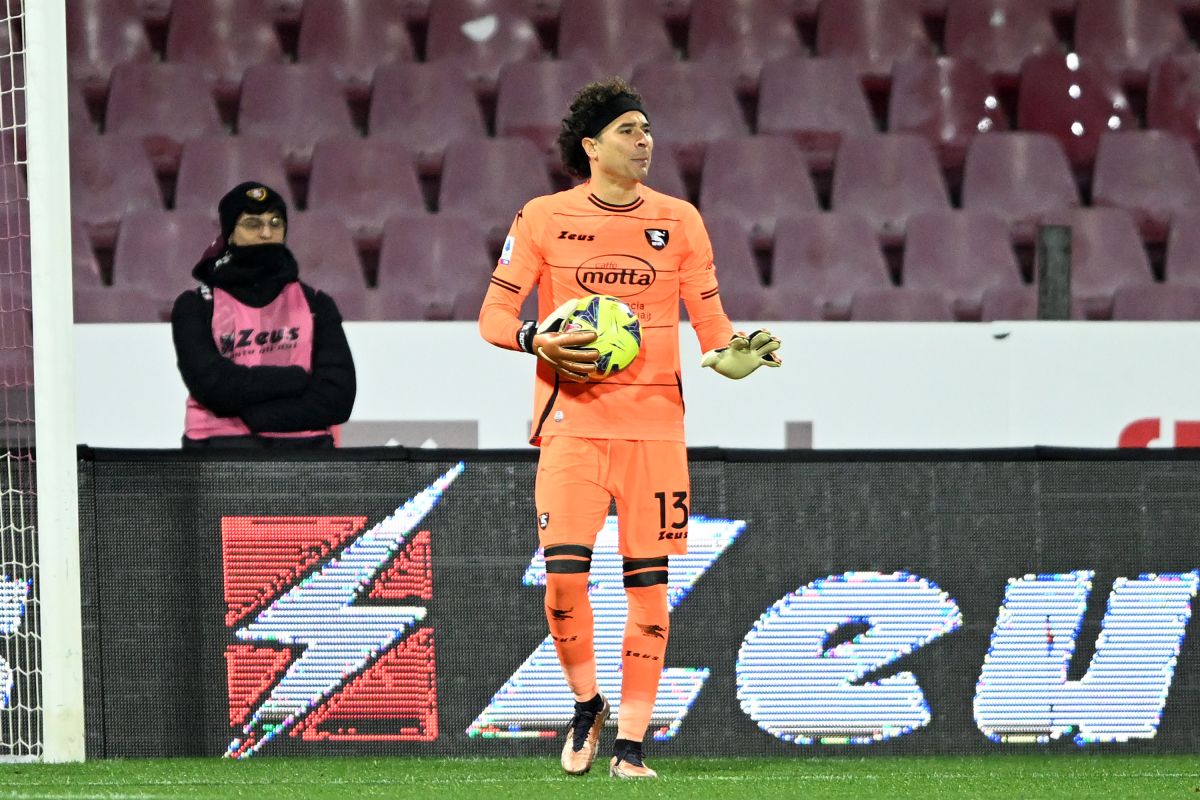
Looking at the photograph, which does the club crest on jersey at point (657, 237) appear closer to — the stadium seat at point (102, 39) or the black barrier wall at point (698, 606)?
the black barrier wall at point (698, 606)

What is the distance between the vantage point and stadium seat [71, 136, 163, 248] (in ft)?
25.2

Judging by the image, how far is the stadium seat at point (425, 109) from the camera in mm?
8031

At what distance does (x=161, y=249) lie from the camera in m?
7.37

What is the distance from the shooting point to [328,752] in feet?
15.8

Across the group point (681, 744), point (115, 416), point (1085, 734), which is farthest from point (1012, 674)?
point (115, 416)

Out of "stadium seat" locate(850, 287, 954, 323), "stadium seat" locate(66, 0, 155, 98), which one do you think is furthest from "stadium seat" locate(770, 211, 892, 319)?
"stadium seat" locate(66, 0, 155, 98)

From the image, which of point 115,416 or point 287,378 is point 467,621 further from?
point 115,416

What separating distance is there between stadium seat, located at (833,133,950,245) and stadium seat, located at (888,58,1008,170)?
0.32m

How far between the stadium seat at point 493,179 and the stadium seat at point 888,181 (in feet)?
4.49

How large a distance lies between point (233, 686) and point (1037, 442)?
316 centimetres

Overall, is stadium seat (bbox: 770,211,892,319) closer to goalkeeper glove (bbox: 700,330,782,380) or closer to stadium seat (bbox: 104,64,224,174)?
stadium seat (bbox: 104,64,224,174)

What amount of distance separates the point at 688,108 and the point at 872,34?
3.68ft

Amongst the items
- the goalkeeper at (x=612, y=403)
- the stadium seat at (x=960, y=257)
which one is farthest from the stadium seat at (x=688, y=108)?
the goalkeeper at (x=612, y=403)

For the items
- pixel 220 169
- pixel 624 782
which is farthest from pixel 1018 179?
pixel 624 782
